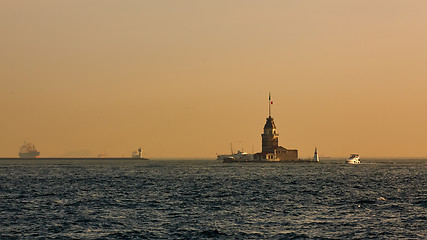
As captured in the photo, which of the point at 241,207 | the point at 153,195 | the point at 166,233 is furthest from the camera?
the point at 153,195

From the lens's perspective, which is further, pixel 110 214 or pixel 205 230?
pixel 110 214

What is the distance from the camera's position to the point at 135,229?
4066 centimetres

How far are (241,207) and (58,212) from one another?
63.0ft

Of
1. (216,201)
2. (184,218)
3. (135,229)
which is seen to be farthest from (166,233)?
(216,201)

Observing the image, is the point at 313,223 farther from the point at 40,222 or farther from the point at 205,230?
the point at 40,222

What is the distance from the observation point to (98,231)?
39781mm

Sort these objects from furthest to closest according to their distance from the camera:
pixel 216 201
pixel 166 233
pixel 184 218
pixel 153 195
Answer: pixel 153 195 → pixel 216 201 → pixel 184 218 → pixel 166 233

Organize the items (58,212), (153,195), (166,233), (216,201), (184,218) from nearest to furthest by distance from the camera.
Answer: (166,233) → (184,218) → (58,212) → (216,201) → (153,195)

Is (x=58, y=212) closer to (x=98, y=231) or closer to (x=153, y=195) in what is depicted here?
(x=98, y=231)

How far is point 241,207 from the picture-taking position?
5534cm

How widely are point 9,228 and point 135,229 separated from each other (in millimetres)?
10295

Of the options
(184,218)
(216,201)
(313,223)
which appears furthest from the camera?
(216,201)

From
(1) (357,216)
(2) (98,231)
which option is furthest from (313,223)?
(2) (98,231)

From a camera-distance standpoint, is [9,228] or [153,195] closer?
[9,228]
